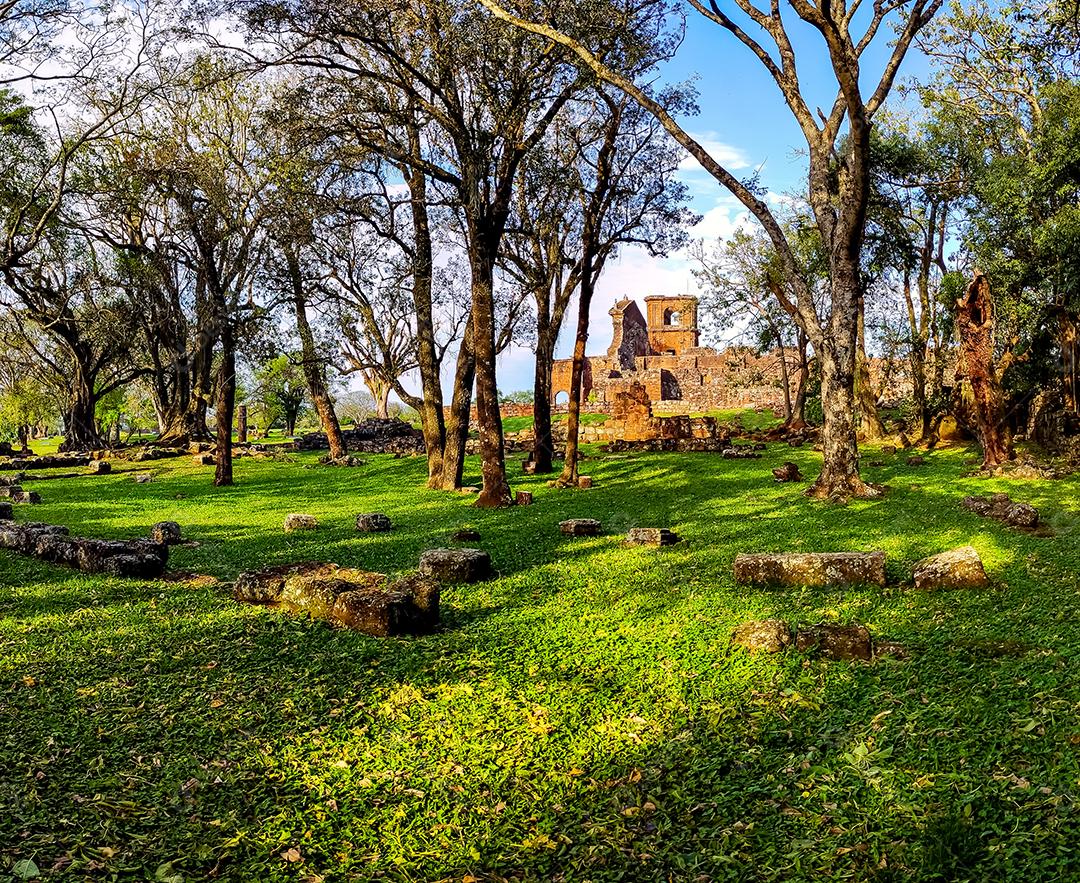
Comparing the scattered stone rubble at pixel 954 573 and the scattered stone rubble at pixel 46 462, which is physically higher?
the scattered stone rubble at pixel 46 462

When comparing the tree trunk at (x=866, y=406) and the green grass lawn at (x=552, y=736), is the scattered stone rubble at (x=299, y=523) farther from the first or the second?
the tree trunk at (x=866, y=406)

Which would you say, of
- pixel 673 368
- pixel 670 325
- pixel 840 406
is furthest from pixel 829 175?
pixel 670 325

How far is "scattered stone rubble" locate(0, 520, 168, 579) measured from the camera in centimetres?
828

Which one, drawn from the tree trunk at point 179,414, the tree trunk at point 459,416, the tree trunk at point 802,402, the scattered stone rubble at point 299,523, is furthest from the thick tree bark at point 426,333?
the tree trunk at point 179,414

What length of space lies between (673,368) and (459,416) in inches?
1791

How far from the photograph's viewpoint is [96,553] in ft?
28.1

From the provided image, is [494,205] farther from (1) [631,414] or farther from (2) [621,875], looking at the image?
(1) [631,414]

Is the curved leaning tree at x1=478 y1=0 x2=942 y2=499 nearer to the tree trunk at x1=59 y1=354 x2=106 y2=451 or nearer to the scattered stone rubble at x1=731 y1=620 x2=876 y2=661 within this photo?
the scattered stone rubble at x1=731 y1=620 x2=876 y2=661

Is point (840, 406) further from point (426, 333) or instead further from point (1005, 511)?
point (426, 333)

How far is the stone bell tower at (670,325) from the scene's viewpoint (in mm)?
74938

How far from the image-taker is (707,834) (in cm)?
330

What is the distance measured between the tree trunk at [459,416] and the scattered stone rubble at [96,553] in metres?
9.49

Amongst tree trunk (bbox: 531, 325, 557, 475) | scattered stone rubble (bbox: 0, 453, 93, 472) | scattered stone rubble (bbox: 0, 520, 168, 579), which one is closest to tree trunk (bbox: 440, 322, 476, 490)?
tree trunk (bbox: 531, 325, 557, 475)

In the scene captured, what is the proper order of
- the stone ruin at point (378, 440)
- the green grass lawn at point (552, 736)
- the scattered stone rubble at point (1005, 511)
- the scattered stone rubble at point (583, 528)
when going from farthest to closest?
1. the stone ruin at point (378, 440)
2. the scattered stone rubble at point (583, 528)
3. the scattered stone rubble at point (1005, 511)
4. the green grass lawn at point (552, 736)
